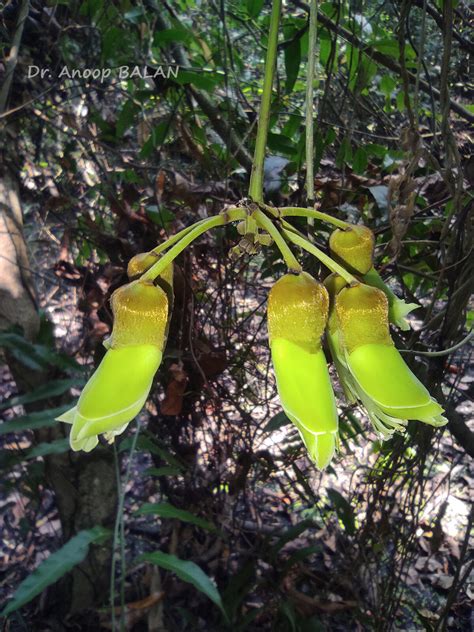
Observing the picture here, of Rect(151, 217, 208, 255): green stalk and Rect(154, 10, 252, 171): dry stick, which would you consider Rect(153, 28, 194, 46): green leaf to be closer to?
Rect(154, 10, 252, 171): dry stick

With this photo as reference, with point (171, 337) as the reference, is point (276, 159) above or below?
above

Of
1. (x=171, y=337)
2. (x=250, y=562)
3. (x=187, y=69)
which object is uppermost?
(x=187, y=69)

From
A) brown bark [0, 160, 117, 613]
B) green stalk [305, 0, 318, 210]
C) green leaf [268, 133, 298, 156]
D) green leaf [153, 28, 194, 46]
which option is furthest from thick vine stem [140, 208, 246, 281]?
brown bark [0, 160, 117, 613]

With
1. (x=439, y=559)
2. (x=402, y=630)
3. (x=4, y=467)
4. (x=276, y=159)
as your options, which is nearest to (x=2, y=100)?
(x=276, y=159)

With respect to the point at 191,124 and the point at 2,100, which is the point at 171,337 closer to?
the point at 191,124

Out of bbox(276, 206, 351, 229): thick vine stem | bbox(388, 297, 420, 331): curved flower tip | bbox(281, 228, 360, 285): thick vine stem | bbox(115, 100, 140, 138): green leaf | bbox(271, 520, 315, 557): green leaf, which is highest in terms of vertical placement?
bbox(115, 100, 140, 138): green leaf

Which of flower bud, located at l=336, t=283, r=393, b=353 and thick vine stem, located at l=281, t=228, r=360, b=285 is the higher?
thick vine stem, located at l=281, t=228, r=360, b=285
